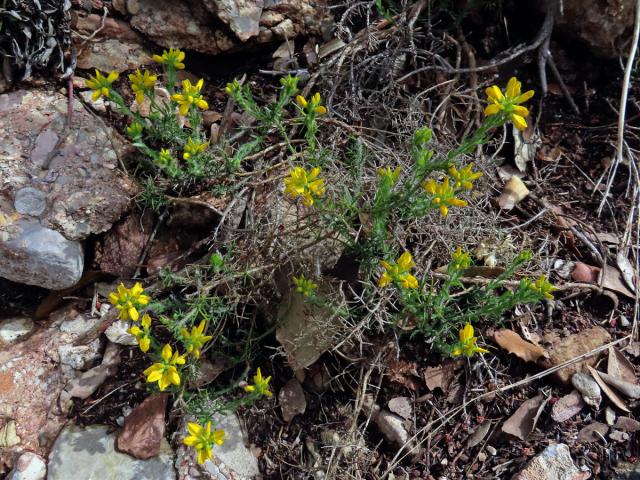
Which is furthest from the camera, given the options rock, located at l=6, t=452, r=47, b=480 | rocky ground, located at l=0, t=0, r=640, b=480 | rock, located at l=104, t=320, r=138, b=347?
rock, located at l=104, t=320, r=138, b=347

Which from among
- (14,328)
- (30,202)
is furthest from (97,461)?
(30,202)

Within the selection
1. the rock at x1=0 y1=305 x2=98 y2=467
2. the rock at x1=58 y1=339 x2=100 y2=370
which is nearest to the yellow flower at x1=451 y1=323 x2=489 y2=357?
the rock at x1=58 y1=339 x2=100 y2=370

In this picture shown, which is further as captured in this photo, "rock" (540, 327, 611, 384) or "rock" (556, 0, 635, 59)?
"rock" (556, 0, 635, 59)

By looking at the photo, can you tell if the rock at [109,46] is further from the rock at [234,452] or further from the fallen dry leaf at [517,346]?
the fallen dry leaf at [517,346]

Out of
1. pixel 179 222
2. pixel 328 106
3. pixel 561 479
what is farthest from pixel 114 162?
pixel 561 479

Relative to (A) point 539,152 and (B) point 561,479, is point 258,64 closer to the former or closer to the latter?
(A) point 539,152

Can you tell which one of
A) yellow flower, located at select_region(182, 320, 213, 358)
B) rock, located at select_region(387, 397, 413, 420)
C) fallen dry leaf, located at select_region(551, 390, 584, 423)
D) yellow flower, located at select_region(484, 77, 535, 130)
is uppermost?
yellow flower, located at select_region(484, 77, 535, 130)

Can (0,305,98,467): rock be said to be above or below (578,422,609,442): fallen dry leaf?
above

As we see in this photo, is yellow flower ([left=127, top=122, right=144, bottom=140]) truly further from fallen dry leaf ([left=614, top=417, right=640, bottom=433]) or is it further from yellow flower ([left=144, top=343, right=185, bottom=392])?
fallen dry leaf ([left=614, top=417, right=640, bottom=433])
